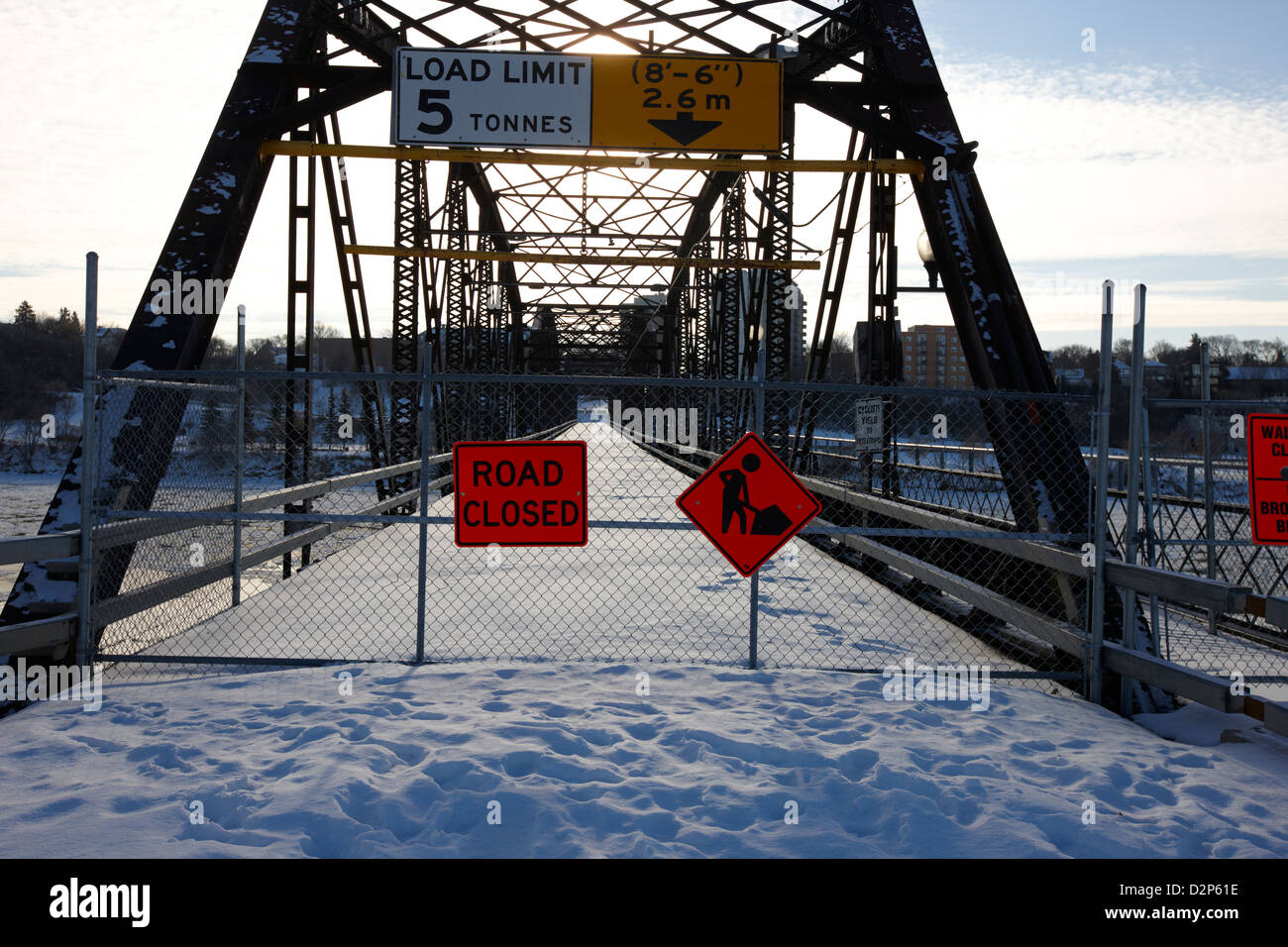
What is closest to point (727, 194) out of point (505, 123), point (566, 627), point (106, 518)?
point (505, 123)

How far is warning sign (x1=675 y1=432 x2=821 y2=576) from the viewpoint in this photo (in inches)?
260

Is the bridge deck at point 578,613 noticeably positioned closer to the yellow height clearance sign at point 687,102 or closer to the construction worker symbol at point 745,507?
the construction worker symbol at point 745,507

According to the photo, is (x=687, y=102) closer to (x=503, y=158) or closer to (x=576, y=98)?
(x=576, y=98)

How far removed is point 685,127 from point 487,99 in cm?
174

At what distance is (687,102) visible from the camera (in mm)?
8242

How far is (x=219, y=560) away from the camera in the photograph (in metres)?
8.50

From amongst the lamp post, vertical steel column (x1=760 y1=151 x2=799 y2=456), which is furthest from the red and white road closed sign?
vertical steel column (x1=760 y1=151 x2=799 y2=456)

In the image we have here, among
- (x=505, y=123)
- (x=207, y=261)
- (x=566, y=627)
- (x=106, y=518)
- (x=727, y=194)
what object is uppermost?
(x=727, y=194)

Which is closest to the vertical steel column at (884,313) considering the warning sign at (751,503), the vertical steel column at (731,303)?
the warning sign at (751,503)

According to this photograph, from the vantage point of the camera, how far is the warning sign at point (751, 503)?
6.61m

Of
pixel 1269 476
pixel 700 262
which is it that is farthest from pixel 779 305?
pixel 1269 476

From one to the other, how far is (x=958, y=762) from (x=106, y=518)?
5.70 metres

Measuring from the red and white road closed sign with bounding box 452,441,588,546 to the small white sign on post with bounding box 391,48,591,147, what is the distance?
317 cm
